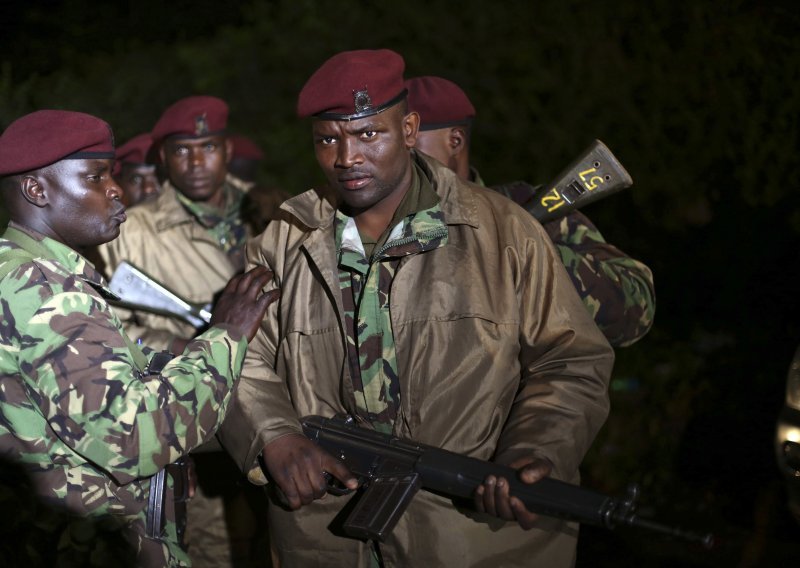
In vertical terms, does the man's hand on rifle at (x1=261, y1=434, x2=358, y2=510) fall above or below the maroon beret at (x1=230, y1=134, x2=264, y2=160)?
above

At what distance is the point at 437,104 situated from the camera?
13.3ft

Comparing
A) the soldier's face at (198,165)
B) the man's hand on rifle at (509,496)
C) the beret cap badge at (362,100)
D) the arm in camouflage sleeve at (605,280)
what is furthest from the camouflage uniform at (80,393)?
the soldier's face at (198,165)

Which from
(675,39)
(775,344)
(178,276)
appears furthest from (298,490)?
(675,39)

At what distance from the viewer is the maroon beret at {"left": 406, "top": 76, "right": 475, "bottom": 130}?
13.3 feet

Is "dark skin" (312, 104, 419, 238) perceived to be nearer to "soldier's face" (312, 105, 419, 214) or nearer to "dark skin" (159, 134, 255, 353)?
"soldier's face" (312, 105, 419, 214)

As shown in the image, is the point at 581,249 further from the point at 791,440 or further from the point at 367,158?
the point at 791,440

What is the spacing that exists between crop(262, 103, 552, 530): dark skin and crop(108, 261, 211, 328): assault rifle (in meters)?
1.31

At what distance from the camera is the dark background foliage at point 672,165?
5809 millimetres

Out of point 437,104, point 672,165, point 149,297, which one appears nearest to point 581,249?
point 437,104

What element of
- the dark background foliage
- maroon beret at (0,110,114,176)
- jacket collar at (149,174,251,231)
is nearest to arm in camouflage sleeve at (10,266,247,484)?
maroon beret at (0,110,114,176)

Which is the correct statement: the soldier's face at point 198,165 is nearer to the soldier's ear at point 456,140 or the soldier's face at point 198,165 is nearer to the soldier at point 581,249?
the soldier at point 581,249

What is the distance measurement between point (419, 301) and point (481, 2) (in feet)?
19.3

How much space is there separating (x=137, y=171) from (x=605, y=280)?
352 cm

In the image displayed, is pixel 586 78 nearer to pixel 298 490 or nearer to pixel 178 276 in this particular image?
pixel 178 276
